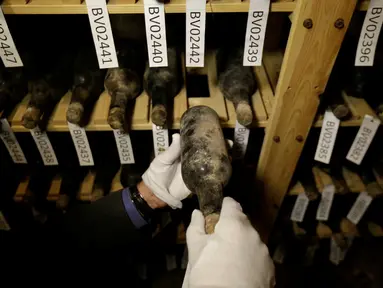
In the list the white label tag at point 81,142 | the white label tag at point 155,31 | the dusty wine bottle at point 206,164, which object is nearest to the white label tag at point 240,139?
the dusty wine bottle at point 206,164

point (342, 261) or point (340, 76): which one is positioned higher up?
point (340, 76)

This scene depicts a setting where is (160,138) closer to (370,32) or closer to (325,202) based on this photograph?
(370,32)

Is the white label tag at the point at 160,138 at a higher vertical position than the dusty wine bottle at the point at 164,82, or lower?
lower

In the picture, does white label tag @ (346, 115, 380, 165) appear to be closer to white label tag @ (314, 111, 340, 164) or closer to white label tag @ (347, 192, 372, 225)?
white label tag @ (314, 111, 340, 164)

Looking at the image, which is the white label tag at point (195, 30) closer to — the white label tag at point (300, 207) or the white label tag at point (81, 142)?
the white label tag at point (81, 142)

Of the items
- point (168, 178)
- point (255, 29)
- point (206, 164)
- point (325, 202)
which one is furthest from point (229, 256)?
point (325, 202)

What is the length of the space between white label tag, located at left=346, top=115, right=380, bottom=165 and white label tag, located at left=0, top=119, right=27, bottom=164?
1007mm

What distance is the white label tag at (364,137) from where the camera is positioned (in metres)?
0.91

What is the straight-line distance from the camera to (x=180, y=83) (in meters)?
0.98

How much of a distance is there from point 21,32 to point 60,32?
0.38ft

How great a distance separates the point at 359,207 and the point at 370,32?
0.74 metres

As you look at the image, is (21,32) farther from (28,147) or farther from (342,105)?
(342,105)

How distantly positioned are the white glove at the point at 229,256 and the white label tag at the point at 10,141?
61cm

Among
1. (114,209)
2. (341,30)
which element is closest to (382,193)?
(341,30)
